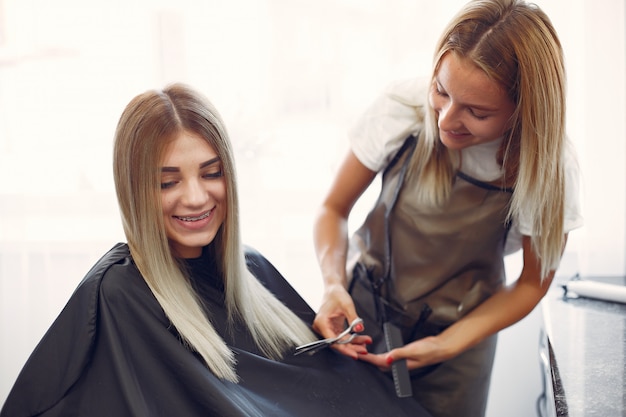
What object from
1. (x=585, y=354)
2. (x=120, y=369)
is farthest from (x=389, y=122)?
(x=120, y=369)

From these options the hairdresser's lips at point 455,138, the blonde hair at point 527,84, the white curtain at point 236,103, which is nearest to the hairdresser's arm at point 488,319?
the blonde hair at point 527,84

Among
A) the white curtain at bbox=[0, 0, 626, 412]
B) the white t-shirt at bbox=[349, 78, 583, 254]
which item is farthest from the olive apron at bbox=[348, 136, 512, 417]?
the white curtain at bbox=[0, 0, 626, 412]

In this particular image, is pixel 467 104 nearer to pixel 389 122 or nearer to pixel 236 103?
pixel 389 122

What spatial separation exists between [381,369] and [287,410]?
0.27m

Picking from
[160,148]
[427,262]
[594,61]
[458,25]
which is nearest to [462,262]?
[427,262]

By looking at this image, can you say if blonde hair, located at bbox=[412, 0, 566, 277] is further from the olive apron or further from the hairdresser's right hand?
the hairdresser's right hand

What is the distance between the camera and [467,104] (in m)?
1.19

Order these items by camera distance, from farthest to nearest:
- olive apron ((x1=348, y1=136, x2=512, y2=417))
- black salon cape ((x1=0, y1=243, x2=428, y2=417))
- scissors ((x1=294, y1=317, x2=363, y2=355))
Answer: olive apron ((x1=348, y1=136, x2=512, y2=417)) < scissors ((x1=294, y1=317, x2=363, y2=355)) < black salon cape ((x1=0, y1=243, x2=428, y2=417))

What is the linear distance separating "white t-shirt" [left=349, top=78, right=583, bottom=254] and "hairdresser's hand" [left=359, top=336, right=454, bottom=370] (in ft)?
0.86

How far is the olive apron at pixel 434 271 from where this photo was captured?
1.42 m

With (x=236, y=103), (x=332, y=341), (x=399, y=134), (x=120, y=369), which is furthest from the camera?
(x=236, y=103)

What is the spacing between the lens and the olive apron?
55.9 inches

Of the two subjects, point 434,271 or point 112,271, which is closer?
point 112,271

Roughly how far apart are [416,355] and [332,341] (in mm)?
167
